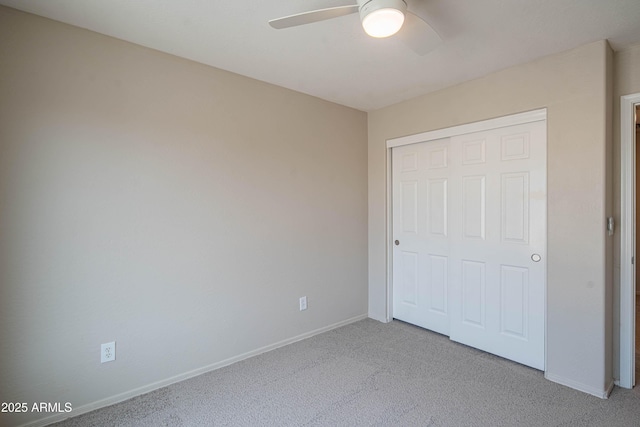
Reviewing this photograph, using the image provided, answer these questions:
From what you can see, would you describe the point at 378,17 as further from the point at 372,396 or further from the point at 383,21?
the point at 372,396

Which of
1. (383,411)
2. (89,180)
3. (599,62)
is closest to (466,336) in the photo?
(383,411)

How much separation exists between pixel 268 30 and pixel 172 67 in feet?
2.73

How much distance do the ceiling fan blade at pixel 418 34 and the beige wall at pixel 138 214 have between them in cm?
150

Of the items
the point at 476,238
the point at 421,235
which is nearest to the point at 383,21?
the point at 476,238

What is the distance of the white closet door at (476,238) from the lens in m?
2.64

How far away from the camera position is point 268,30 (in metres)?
2.09

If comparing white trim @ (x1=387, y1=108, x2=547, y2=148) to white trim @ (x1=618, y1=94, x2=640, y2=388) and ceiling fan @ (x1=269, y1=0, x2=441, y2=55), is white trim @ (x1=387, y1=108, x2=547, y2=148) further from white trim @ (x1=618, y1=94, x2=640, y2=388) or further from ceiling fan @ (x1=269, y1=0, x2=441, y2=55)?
ceiling fan @ (x1=269, y1=0, x2=441, y2=55)

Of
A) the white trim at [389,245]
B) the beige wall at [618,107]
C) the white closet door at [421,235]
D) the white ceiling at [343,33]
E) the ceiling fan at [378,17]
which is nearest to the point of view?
the ceiling fan at [378,17]

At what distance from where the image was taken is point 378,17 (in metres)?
1.51

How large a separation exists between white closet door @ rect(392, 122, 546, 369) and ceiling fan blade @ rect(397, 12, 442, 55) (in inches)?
52.7

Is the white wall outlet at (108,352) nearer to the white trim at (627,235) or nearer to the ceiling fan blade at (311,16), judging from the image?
the ceiling fan blade at (311,16)

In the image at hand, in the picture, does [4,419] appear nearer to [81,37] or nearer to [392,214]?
[81,37]

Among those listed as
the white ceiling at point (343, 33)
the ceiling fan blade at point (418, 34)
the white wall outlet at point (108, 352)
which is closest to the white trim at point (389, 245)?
the white ceiling at point (343, 33)

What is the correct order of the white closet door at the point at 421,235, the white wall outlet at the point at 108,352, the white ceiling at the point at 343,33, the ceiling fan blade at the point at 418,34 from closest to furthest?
the ceiling fan blade at the point at 418,34 → the white ceiling at the point at 343,33 → the white wall outlet at the point at 108,352 → the white closet door at the point at 421,235
